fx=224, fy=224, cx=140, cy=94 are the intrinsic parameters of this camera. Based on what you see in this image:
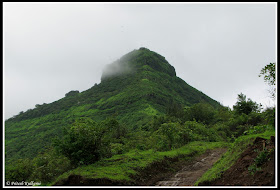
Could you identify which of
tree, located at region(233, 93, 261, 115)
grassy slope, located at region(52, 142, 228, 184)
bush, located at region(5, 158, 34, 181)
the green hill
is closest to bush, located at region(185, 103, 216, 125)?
tree, located at region(233, 93, 261, 115)

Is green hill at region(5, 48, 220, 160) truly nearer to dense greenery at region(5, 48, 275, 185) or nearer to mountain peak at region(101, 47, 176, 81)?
mountain peak at region(101, 47, 176, 81)

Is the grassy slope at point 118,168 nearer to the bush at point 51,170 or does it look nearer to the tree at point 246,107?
the bush at point 51,170

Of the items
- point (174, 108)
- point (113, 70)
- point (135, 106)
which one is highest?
point (113, 70)

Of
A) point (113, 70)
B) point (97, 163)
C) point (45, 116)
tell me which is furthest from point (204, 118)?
point (113, 70)

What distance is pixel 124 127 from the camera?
30.7m

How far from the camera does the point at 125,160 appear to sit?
A: 42.0 feet

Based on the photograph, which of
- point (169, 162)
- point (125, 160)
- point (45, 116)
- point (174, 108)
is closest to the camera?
point (125, 160)

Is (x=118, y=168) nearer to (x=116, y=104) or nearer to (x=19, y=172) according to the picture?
(x=19, y=172)

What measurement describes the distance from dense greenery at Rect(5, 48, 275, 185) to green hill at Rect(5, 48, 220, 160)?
29cm

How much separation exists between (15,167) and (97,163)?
4559 millimetres

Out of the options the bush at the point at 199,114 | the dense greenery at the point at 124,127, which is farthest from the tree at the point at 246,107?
the bush at the point at 199,114

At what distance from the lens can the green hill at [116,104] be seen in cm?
6494

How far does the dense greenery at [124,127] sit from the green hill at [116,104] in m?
0.29

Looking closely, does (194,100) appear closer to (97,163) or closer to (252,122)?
(252,122)
